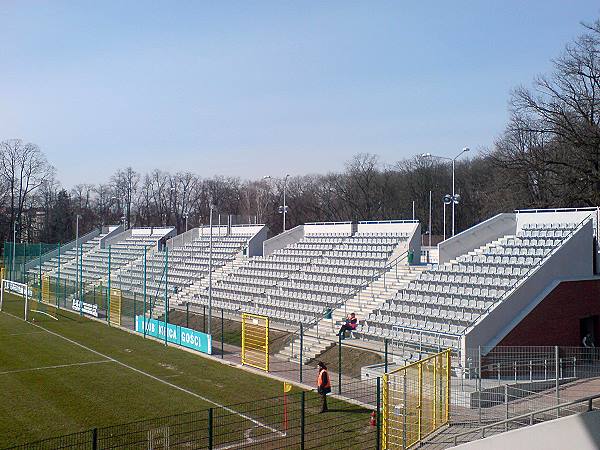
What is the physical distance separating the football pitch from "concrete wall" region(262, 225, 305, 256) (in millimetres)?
13306

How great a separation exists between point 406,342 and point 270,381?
4.79 meters

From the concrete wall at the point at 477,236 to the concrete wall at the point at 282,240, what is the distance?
15.2m

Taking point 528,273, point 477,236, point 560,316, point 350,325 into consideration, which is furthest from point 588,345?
point 350,325

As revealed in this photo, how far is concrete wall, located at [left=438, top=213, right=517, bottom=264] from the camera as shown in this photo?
1149 inches

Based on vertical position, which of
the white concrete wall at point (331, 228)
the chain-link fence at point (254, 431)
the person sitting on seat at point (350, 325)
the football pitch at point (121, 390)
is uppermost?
the white concrete wall at point (331, 228)

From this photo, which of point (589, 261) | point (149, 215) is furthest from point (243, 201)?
point (589, 261)

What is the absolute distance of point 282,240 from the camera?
140 ft

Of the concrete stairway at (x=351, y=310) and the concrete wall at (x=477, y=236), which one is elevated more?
the concrete wall at (x=477, y=236)

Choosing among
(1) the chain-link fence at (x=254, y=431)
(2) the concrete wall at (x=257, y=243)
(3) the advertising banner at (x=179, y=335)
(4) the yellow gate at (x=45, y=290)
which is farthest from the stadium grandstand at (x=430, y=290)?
(4) the yellow gate at (x=45, y=290)

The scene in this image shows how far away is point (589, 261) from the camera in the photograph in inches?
981

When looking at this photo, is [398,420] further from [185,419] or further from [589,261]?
[589,261]

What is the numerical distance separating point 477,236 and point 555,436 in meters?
18.5

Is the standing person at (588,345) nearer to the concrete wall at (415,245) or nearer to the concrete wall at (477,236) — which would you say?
the concrete wall at (477,236)

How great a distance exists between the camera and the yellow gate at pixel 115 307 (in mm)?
35500
